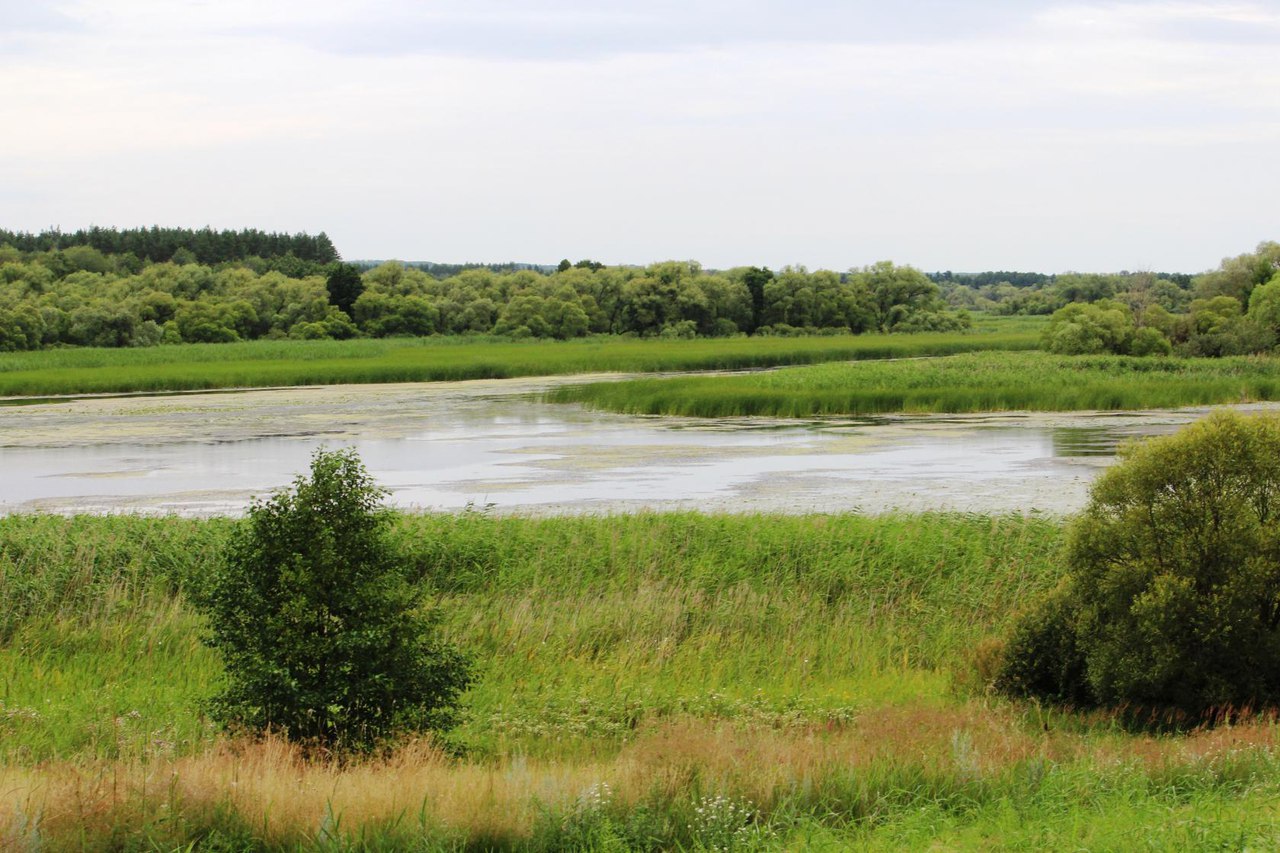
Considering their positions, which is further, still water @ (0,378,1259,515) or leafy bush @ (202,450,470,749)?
still water @ (0,378,1259,515)

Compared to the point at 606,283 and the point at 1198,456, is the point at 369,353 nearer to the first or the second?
the point at 606,283

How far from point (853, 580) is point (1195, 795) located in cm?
834

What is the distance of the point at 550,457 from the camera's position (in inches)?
1135

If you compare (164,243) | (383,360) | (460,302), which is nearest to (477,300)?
(460,302)

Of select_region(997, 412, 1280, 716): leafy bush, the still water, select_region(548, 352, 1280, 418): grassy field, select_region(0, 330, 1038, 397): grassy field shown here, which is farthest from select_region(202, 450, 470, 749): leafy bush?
select_region(0, 330, 1038, 397): grassy field

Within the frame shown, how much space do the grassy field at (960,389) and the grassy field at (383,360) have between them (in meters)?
12.6

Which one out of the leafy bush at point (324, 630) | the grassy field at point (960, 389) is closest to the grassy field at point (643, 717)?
the leafy bush at point (324, 630)

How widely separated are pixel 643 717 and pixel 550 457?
1871cm

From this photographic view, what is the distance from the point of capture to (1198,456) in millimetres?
10773

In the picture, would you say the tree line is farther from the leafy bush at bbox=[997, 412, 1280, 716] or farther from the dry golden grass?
the dry golden grass

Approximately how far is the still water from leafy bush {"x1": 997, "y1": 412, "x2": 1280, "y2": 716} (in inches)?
321

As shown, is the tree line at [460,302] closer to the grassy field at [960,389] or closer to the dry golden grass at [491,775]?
the grassy field at [960,389]

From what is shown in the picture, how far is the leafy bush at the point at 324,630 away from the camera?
8.67 m

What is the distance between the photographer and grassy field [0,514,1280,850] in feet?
21.1
